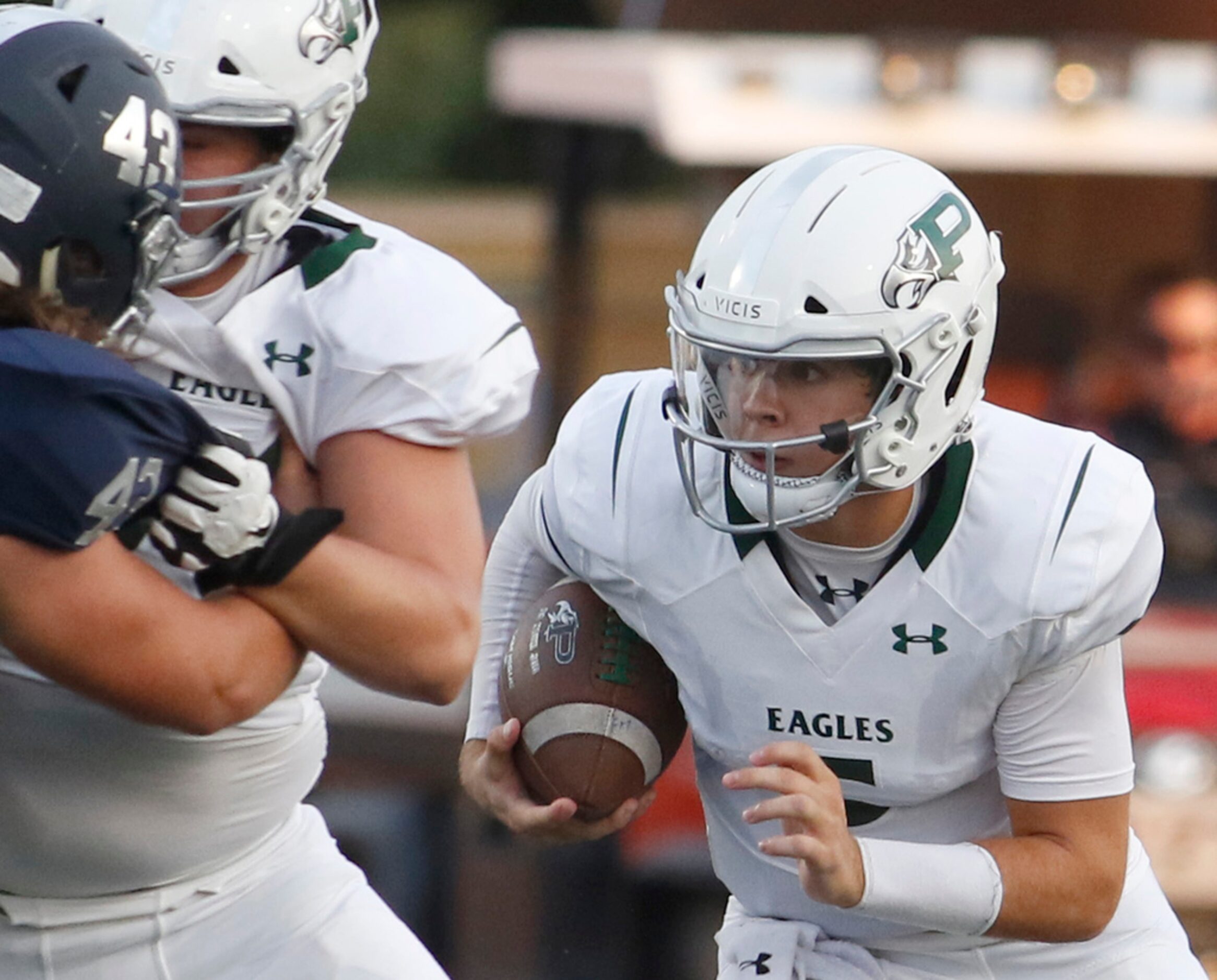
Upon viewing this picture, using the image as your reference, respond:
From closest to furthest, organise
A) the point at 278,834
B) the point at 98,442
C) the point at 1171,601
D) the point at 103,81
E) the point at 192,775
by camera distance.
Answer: the point at 98,442, the point at 103,81, the point at 192,775, the point at 278,834, the point at 1171,601

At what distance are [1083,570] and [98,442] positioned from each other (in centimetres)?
124

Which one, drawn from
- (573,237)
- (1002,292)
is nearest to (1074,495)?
(1002,292)

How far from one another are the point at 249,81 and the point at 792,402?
0.78m

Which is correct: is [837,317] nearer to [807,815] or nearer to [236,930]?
[807,815]

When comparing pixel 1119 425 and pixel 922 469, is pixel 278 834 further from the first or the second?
pixel 1119 425

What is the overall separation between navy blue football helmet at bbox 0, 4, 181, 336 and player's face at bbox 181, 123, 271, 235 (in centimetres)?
27

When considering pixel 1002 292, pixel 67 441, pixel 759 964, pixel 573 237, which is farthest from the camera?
pixel 573 237

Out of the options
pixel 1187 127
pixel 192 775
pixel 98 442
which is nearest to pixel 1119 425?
pixel 1187 127

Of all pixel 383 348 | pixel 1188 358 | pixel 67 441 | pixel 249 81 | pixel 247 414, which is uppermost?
pixel 249 81

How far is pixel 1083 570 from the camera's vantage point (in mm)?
2693

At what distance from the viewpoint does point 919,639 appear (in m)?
2.73

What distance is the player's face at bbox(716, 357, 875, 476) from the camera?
2.69 meters

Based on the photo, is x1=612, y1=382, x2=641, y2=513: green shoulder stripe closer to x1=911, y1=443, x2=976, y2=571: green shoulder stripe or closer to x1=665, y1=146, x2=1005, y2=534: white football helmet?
x1=665, y1=146, x2=1005, y2=534: white football helmet

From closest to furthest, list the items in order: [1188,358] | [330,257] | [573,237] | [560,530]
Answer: [330,257]
[560,530]
[1188,358]
[573,237]
